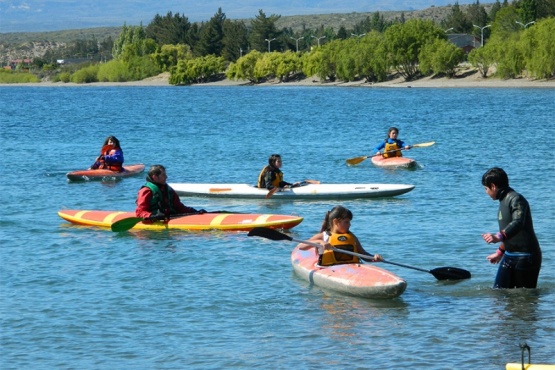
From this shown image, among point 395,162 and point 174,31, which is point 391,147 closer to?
point 395,162

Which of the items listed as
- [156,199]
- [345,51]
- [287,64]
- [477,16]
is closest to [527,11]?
[345,51]

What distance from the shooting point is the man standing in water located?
1185 centimetres

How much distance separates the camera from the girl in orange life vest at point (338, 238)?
13.5 meters

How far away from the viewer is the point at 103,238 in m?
19.0

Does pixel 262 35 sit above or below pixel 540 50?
above

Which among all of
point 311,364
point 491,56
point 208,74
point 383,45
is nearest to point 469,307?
point 311,364

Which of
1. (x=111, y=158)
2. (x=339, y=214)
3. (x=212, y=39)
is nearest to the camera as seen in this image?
(x=339, y=214)

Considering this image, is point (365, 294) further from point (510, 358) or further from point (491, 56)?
point (491, 56)

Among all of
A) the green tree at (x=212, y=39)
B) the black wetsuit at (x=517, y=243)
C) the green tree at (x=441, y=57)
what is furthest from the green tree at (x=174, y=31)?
the black wetsuit at (x=517, y=243)

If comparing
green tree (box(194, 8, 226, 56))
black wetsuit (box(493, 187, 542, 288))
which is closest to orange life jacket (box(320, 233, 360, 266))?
black wetsuit (box(493, 187, 542, 288))

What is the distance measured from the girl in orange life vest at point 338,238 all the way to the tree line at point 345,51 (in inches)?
3307

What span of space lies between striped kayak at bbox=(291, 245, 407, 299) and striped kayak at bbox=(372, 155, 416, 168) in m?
15.4

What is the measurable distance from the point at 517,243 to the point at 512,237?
154mm

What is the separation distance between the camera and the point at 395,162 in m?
29.7
